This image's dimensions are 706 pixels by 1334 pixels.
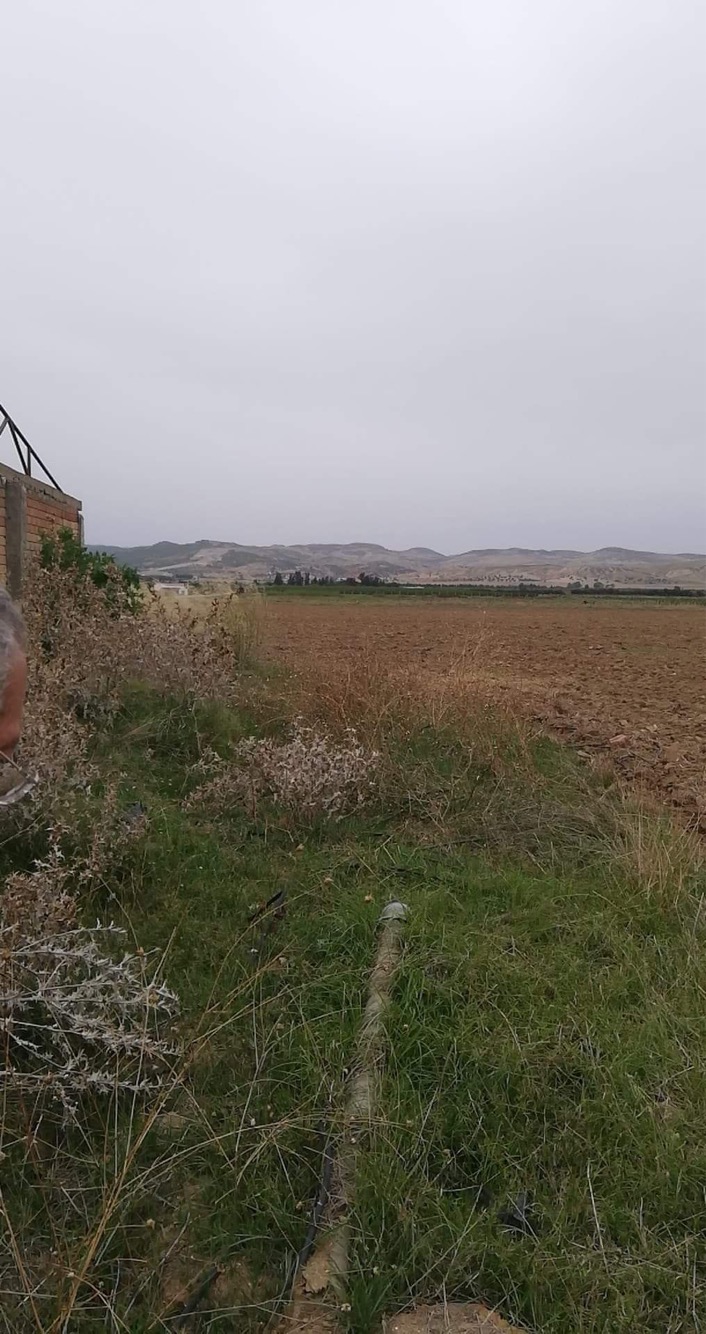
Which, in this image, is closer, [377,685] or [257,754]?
[257,754]

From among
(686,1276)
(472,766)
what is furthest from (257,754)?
(686,1276)

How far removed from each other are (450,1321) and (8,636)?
166cm

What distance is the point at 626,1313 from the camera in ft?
4.83

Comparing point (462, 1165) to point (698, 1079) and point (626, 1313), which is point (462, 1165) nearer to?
point (626, 1313)

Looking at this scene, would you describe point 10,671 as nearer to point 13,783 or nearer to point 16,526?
point 13,783

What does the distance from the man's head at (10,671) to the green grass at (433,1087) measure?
1.06 m

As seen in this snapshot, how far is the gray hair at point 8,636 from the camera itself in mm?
1470

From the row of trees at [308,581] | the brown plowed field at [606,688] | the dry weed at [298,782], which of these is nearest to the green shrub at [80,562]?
the brown plowed field at [606,688]

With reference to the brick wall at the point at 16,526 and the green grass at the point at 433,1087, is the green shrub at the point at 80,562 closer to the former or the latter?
the brick wall at the point at 16,526

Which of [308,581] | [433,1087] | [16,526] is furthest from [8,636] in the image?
[308,581]

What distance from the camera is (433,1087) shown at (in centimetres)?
202

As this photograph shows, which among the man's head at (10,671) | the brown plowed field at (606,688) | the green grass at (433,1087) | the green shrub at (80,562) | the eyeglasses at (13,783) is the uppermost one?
the green shrub at (80,562)

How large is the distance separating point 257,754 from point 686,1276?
2911 millimetres

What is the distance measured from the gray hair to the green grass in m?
1.20
